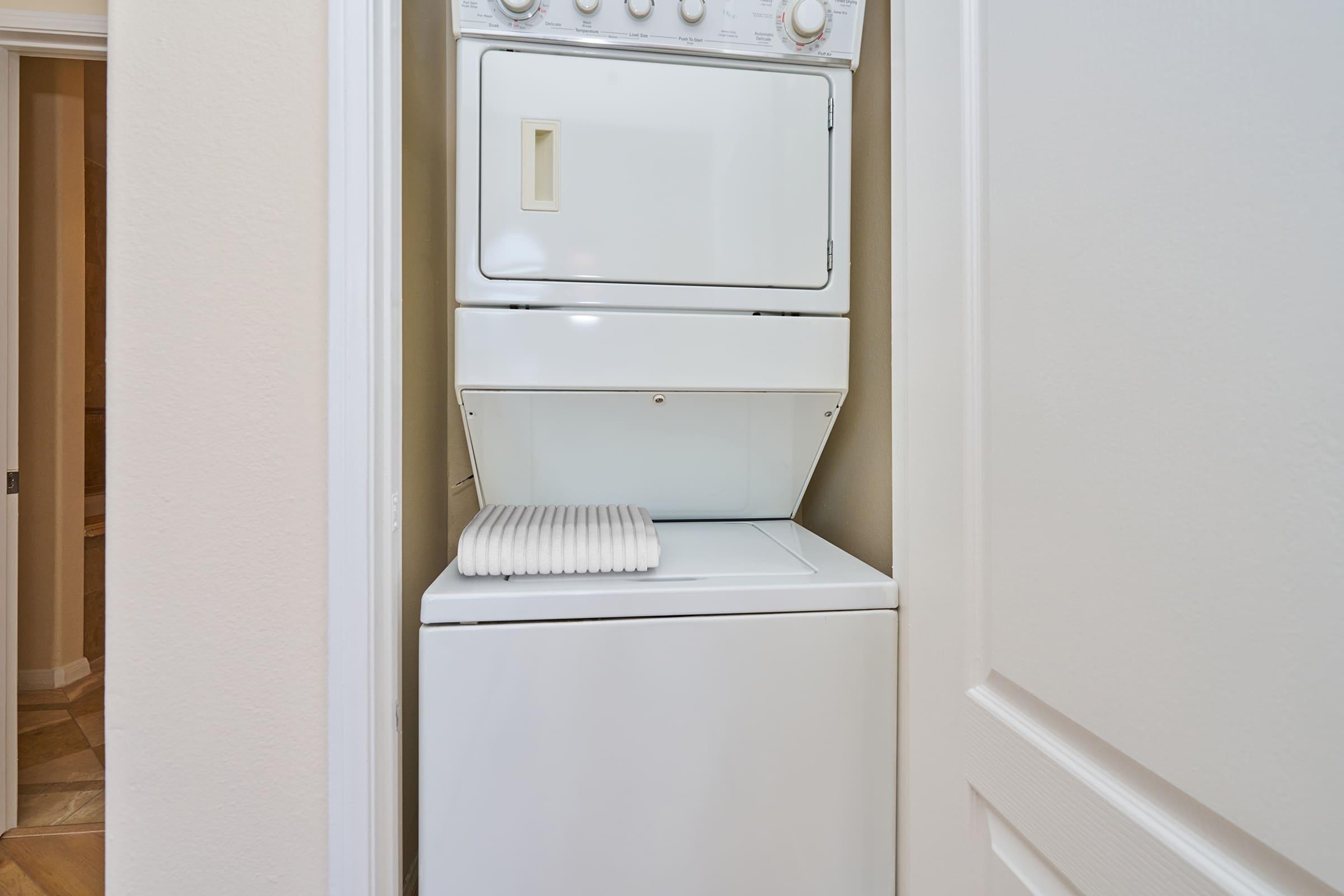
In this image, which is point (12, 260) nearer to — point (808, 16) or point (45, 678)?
point (45, 678)

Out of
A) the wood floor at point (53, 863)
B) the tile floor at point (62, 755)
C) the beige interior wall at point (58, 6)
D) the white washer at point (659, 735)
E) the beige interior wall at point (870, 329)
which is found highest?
the beige interior wall at point (58, 6)

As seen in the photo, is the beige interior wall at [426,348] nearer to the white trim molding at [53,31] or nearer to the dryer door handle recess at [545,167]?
the dryer door handle recess at [545,167]

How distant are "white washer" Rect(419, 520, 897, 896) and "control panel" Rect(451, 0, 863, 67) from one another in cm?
84

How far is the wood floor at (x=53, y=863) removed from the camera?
153 centimetres

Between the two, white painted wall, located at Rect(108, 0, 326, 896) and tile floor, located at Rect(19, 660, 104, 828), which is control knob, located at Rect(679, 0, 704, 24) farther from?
tile floor, located at Rect(19, 660, 104, 828)

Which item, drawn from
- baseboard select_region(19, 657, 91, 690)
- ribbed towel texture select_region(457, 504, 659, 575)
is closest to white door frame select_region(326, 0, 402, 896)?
ribbed towel texture select_region(457, 504, 659, 575)

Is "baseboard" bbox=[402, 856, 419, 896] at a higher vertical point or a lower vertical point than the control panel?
lower

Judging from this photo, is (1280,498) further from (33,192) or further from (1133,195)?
(33,192)

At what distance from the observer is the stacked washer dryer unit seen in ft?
2.50

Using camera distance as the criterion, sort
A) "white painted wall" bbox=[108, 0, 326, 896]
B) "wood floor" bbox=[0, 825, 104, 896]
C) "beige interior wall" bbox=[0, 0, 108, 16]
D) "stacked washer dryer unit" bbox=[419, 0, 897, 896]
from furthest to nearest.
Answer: "beige interior wall" bbox=[0, 0, 108, 16], "wood floor" bbox=[0, 825, 104, 896], "stacked washer dryer unit" bbox=[419, 0, 897, 896], "white painted wall" bbox=[108, 0, 326, 896]

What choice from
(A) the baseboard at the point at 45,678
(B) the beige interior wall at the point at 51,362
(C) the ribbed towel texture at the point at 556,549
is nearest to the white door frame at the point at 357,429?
(C) the ribbed towel texture at the point at 556,549

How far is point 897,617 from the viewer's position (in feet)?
2.75

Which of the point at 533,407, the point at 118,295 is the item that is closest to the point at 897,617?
the point at 533,407

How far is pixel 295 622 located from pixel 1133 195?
3.05 ft
